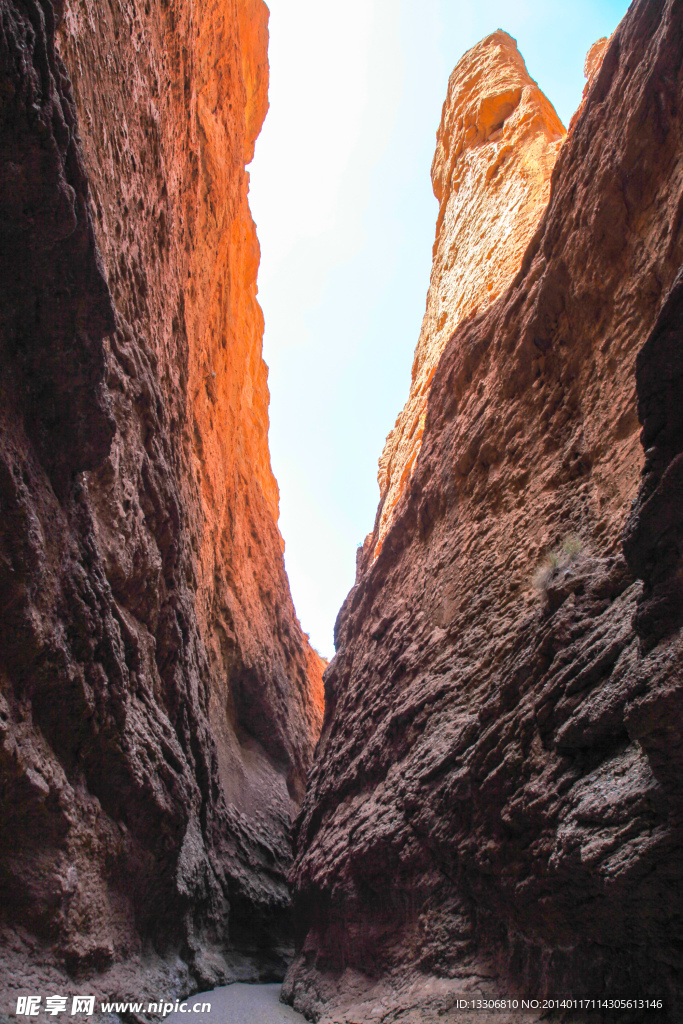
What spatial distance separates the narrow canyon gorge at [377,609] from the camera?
356 cm

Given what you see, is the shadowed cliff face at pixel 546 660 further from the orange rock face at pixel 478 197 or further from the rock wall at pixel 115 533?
the orange rock face at pixel 478 197

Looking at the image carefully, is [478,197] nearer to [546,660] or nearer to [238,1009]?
[546,660]

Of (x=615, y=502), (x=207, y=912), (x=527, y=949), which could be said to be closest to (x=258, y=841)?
(x=207, y=912)

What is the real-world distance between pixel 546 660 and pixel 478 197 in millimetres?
12544

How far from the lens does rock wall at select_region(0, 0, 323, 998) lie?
13.4 ft

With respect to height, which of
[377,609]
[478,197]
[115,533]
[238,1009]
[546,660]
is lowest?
[238,1009]

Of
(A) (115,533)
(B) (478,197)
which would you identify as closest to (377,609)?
(A) (115,533)

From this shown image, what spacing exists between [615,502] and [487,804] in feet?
9.35

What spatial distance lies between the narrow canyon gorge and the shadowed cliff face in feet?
0.10

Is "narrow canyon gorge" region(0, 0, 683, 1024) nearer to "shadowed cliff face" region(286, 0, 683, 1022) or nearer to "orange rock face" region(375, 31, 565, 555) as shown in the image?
"shadowed cliff face" region(286, 0, 683, 1022)

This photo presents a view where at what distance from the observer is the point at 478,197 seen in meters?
13.5

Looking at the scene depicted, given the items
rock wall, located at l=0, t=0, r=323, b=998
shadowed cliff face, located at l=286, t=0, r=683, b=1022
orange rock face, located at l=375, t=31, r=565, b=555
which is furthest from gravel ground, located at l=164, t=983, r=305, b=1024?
orange rock face, located at l=375, t=31, r=565, b=555

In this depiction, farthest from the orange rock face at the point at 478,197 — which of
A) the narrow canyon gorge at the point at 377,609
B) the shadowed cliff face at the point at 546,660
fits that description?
the shadowed cliff face at the point at 546,660

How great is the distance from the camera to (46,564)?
4516mm
